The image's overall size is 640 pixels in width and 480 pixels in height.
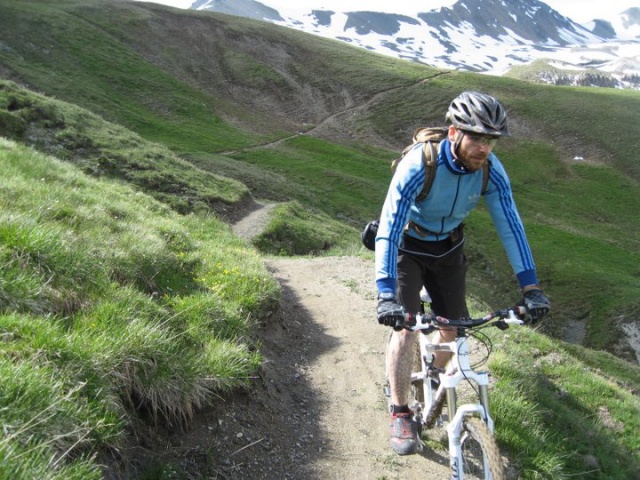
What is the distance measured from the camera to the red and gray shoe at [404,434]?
5586 millimetres

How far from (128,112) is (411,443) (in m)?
65.6

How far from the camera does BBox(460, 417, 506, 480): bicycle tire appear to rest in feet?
13.6

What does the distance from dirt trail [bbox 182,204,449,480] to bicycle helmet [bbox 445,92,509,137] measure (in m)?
3.96

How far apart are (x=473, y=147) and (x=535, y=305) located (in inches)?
68.6

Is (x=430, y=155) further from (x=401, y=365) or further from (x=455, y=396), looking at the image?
(x=455, y=396)

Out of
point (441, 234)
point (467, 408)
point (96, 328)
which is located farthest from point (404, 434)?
point (96, 328)

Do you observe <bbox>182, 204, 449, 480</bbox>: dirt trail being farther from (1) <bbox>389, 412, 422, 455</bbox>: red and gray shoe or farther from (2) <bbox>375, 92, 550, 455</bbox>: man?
(2) <bbox>375, 92, 550, 455</bbox>: man

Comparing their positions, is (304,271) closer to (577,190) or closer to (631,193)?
(577,190)

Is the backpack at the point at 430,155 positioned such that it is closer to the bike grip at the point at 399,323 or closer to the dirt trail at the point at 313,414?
the bike grip at the point at 399,323

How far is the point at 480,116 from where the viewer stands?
193 inches

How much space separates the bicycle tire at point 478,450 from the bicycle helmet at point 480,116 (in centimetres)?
282

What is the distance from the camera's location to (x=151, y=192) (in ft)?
77.2

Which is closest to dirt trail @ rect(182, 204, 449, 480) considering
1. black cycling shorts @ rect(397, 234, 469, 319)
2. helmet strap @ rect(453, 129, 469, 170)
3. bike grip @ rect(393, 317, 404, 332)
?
black cycling shorts @ rect(397, 234, 469, 319)

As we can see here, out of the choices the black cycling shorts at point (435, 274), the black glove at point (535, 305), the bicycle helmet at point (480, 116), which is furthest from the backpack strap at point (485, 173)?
the black glove at point (535, 305)
